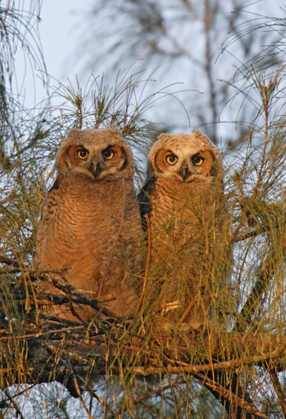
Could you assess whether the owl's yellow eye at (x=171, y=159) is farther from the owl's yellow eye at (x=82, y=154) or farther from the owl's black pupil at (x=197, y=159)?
the owl's yellow eye at (x=82, y=154)

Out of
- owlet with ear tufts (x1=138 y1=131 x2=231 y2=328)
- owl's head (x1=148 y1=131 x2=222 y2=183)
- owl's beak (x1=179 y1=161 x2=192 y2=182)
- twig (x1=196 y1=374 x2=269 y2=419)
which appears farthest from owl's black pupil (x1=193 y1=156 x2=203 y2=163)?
twig (x1=196 y1=374 x2=269 y2=419)

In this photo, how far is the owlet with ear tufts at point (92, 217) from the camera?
3.65m

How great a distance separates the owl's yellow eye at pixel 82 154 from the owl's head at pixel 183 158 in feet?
1.28

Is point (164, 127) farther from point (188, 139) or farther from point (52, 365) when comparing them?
point (52, 365)

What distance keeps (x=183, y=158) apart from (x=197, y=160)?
0.11 meters

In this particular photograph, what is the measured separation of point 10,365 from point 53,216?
3.42 ft

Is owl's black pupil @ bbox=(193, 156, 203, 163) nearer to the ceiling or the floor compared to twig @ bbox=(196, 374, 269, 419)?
nearer to the ceiling

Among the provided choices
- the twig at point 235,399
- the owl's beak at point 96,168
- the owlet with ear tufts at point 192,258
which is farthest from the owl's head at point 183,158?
the twig at point 235,399

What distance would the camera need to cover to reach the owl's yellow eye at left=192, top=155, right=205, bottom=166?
12.9 feet

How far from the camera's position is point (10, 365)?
2.83 meters

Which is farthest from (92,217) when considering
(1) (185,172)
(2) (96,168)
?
(1) (185,172)

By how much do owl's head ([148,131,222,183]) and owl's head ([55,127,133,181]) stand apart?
0.63 ft

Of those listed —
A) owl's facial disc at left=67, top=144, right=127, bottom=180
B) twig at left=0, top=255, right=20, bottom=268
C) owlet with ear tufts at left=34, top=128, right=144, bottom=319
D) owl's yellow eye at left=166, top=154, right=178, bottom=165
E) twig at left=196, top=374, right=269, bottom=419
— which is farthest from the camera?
owl's yellow eye at left=166, top=154, right=178, bottom=165

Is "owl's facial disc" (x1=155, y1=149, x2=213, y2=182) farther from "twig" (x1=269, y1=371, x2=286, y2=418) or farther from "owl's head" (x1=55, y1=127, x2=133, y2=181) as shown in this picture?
"twig" (x1=269, y1=371, x2=286, y2=418)
